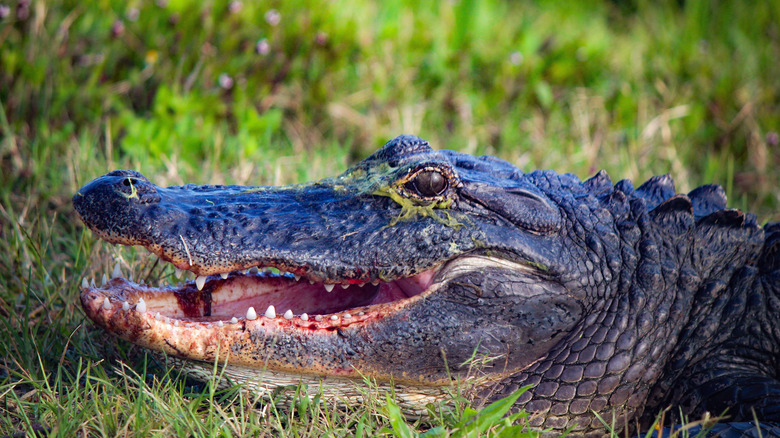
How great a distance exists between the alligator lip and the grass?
281 mm

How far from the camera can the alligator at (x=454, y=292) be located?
7.63ft

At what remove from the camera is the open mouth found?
2.31 meters

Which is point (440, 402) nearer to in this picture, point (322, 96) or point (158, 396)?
point (158, 396)

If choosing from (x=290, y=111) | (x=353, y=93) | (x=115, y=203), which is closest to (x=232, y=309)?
(x=115, y=203)

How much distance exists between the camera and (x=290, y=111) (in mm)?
5551

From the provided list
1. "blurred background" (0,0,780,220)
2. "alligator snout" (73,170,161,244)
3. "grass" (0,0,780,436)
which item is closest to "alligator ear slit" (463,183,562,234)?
"grass" (0,0,780,436)

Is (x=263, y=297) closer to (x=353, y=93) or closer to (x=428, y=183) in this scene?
(x=428, y=183)

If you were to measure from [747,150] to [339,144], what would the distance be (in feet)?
11.9

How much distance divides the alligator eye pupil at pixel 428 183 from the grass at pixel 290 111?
820mm

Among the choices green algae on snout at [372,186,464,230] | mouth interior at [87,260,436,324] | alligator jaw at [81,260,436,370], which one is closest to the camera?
alligator jaw at [81,260,436,370]

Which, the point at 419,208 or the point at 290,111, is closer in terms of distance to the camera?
the point at 419,208

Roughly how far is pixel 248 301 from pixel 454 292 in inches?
33.3

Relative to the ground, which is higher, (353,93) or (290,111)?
(353,93)

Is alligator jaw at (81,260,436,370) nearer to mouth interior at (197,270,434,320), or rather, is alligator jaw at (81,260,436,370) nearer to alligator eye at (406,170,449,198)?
mouth interior at (197,270,434,320)
